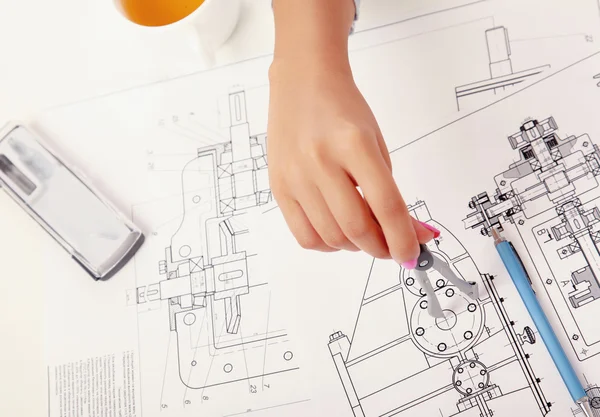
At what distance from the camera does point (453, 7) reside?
0.44 m

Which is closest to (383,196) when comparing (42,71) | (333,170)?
(333,170)

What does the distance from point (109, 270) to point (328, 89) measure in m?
0.24

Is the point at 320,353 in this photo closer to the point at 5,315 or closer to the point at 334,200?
the point at 334,200

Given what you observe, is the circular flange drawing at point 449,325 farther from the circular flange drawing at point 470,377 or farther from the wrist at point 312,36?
the wrist at point 312,36

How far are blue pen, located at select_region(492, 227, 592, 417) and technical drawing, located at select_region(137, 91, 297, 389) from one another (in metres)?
0.17

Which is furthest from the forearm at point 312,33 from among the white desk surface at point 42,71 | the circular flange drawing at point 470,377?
the circular flange drawing at point 470,377

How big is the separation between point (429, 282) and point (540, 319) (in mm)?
79

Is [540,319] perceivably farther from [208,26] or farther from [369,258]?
[208,26]

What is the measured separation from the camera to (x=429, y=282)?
36cm

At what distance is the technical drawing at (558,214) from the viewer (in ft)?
1.22

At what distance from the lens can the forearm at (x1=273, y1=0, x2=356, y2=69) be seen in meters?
0.34

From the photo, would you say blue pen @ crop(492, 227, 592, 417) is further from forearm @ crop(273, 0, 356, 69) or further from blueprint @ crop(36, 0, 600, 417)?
forearm @ crop(273, 0, 356, 69)

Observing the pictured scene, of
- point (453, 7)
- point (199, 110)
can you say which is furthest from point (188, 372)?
point (453, 7)

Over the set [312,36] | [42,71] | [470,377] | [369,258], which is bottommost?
[470,377]
